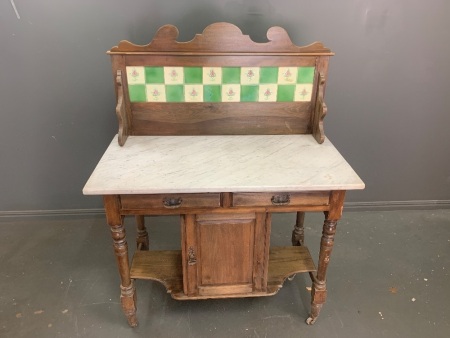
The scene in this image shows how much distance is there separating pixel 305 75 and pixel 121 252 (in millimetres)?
1299

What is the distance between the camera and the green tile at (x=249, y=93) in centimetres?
192

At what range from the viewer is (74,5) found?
2162mm

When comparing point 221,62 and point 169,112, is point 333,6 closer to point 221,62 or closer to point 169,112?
point 221,62

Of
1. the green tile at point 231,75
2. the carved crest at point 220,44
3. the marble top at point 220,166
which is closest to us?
the marble top at point 220,166

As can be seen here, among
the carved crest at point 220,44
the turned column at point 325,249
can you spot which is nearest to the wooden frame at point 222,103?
the carved crest at point 220,44

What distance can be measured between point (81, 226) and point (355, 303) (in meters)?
1.97

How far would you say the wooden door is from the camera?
65.9 inches

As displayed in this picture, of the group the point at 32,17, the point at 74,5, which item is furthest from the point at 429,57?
the point at 32,17

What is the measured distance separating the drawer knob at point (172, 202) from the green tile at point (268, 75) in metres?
0.81

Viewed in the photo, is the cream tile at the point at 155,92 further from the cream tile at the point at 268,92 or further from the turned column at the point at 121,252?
the turned column at the point at 121,252

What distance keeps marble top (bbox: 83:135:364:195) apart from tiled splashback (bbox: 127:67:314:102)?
8.5 inches

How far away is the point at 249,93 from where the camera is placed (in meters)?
1.93

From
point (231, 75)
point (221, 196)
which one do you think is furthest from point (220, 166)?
point (231, 75)

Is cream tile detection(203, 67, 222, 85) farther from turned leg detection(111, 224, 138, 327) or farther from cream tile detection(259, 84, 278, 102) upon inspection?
turned leg detection(111, 224, 138, 327)
